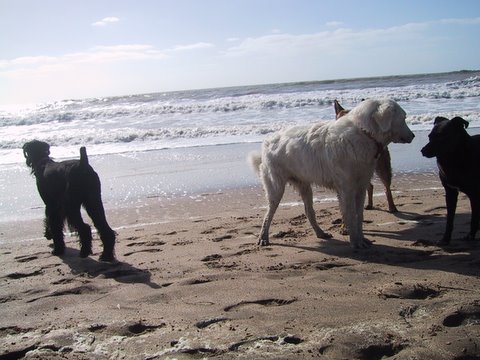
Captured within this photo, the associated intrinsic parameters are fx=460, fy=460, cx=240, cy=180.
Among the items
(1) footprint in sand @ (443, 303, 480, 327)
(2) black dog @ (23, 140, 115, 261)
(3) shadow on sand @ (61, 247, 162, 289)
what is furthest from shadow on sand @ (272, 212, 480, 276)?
(2) black dog @ (23, 140, 115, 261)

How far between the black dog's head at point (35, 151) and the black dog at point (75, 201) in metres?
0.49

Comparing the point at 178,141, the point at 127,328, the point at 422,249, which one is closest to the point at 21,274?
the point at 127,328

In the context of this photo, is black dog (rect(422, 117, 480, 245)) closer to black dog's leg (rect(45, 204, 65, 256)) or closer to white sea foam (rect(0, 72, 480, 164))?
black dog's leg (rect(45, 204, 65, 256))

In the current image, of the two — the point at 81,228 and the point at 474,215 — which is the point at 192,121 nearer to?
the point at 81,228

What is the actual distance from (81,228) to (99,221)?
272 mm

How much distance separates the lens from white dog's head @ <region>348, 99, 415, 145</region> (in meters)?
5.07

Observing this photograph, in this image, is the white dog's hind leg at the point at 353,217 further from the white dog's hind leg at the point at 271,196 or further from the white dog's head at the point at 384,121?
the white dog's hind leg at the point at 271,196

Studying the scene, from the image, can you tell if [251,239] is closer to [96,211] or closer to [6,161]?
[96,211]

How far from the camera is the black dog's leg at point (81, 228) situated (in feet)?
18.6

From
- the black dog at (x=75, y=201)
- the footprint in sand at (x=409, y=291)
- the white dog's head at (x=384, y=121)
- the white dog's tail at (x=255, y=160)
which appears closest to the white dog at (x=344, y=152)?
the white dog's head at (x=384, y=121)

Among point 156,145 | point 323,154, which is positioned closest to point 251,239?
point 323,154

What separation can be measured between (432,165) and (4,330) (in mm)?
9447

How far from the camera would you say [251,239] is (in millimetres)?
6230

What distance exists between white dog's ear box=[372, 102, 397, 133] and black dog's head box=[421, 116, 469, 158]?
19.2 inches
